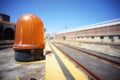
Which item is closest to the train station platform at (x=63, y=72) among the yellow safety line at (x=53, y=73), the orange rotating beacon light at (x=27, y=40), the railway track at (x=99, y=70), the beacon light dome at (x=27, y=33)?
the yellow safety line at (x=53, y=73)

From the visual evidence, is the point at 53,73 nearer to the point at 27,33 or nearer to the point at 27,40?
the point at 27,40

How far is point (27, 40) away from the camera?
6.85 metres

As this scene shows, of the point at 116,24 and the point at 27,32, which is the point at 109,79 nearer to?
the point at 27,32

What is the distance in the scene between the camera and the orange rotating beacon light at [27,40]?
22.0ft

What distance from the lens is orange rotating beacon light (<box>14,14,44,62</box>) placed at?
22.0 feet

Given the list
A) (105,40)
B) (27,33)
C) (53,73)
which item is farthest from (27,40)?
(105,40)

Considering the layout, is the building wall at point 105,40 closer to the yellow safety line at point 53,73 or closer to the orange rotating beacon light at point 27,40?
the yellow safety line at point 53,73

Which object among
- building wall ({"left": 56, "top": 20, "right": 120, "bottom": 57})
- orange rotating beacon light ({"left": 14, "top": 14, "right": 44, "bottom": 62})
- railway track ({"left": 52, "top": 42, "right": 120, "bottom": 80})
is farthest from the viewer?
building wall ({"left": 56, "top": 20, "right": 120, "bottom": 57})

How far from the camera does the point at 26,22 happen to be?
A: 22.5 feet

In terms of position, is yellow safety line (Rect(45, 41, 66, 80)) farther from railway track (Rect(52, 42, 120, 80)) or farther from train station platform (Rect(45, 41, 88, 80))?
railway track (Rect(52, 42, 120, 80))

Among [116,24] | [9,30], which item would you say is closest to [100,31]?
[116,24]

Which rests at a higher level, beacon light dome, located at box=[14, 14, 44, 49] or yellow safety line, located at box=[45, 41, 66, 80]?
beacon light dome, located at box=[14, 14, 44, 49]

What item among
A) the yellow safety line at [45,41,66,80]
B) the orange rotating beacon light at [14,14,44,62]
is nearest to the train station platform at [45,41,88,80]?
the yellow safety line at [45,41,66,80]

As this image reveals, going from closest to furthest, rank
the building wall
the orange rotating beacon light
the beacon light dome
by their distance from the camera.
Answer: the orange rotating beacon light
the beacon light dome
the building wall
